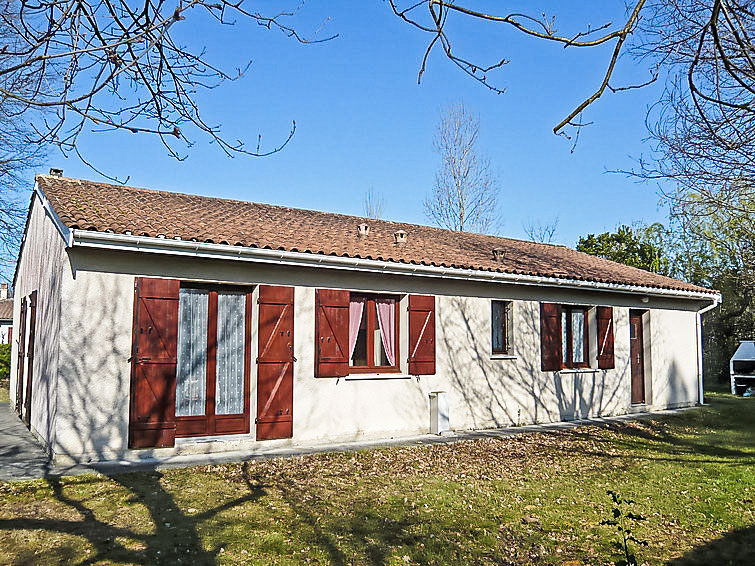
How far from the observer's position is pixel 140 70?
338 centimetres

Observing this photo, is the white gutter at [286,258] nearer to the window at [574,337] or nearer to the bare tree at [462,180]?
the window at [574,337]

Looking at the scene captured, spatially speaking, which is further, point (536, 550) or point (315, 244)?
point (315, 244)

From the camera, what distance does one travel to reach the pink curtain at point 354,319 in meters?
10.0

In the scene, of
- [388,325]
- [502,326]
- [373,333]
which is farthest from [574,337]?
[373,333]

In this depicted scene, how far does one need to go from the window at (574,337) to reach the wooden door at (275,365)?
21.6 feet

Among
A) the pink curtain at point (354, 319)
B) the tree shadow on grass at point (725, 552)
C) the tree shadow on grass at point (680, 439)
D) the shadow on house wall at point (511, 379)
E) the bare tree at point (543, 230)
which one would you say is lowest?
the tree shadow on grass at point (680, 439)

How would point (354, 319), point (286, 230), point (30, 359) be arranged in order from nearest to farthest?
point (354, 319), point (286, 230), point (30, 359)

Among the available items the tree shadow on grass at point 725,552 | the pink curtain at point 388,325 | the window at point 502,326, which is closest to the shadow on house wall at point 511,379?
the window at point 502,326

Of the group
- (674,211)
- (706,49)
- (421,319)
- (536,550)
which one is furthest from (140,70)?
(421,319)

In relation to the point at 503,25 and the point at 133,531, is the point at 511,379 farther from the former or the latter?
the point at 503,25

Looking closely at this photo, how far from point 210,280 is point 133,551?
4.54 m

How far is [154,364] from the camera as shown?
8.17 m

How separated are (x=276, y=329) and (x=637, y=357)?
10.1 metres

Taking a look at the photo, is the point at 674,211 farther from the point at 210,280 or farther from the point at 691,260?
the point at 691,260
